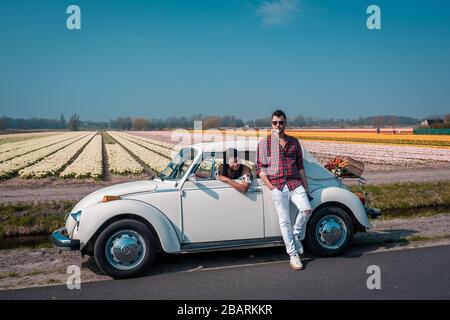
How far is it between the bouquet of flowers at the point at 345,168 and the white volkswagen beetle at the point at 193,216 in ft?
0.99

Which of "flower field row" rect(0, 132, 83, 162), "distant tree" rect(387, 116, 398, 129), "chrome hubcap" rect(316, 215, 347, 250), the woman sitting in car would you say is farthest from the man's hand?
"distant tree" rect(387, 116, 398, 129)

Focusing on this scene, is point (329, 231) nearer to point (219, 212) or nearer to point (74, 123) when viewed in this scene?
point (219, 212)

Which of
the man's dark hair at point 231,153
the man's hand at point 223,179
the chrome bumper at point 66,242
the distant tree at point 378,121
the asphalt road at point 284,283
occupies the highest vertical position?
the distant tree at point 378,121

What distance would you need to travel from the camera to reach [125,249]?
5.84 meters

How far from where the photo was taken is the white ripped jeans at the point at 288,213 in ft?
20.0

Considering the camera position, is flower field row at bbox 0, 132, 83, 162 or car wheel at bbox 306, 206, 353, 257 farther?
flower field row at bbox 0, 132, 83, 162

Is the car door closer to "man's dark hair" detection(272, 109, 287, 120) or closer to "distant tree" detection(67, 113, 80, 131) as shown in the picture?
"man's dark hair" detection(272, 109, 287, 120)

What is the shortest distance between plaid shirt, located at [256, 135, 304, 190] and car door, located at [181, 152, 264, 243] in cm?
40

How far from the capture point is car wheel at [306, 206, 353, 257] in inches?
260

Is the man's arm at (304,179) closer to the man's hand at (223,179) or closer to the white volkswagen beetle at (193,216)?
the white volkswagen beetle at (193,216)

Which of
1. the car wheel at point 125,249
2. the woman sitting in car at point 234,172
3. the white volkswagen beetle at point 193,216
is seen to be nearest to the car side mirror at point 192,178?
the white volkswagen beetle at point 193,216
